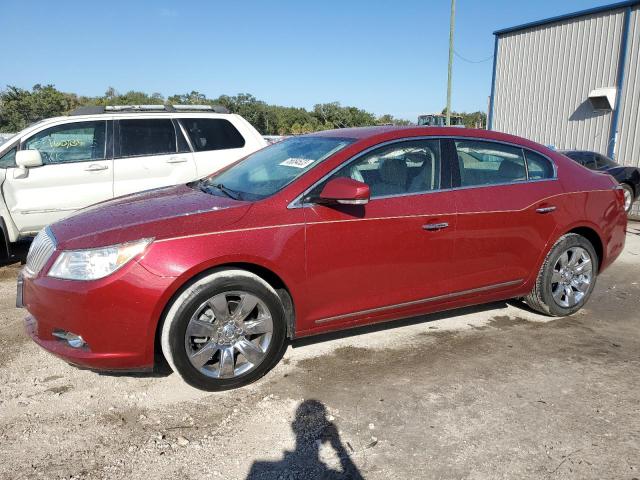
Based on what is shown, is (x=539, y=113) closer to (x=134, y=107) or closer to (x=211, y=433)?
(x=134, y=107)

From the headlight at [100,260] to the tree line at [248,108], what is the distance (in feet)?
133

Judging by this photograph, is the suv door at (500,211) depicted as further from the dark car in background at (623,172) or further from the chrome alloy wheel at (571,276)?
the dark car in background at (623,172)

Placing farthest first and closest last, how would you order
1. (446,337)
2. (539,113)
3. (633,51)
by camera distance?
(539,113), (633,51), (446,337)

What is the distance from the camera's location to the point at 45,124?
620 cm

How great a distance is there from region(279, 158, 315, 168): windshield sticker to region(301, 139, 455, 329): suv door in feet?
0.89

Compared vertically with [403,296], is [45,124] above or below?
above

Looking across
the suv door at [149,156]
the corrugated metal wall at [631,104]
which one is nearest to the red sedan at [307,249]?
the suv door at [149,156]

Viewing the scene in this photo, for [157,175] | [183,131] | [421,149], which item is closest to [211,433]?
[421,149]

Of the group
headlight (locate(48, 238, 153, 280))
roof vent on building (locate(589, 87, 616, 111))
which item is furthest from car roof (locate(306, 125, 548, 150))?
roof vent on building (locate(589, 87, 616, 111))

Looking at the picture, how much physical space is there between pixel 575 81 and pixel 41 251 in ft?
54.9

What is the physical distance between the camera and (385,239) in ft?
11.9

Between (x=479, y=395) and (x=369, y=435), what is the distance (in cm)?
87

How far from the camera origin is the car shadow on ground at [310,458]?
2.51 metres

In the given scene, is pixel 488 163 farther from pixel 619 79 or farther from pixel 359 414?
pixel 619 79
